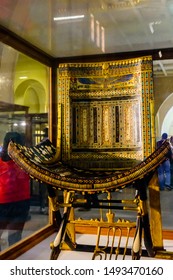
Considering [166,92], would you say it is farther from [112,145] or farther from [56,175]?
[56,175]

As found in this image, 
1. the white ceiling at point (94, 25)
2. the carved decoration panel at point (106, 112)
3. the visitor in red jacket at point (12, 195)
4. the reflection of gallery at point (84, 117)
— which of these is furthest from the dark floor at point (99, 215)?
the white ceiling at point (94, 25)

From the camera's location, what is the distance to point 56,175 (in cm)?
185

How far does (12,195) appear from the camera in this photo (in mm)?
2277

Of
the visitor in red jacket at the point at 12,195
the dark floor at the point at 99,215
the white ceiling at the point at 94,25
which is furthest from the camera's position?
the dark floor at the point at 99,215

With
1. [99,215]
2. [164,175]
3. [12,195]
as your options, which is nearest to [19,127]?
[12,195]

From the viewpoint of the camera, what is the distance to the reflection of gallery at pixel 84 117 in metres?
2.27

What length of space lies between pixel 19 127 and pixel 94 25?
3.49 feet

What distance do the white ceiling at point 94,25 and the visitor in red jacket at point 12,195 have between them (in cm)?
86

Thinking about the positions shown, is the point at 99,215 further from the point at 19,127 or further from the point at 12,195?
the point at 19,127

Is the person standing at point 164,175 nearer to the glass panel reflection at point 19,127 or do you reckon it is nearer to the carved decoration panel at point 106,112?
the carved decoration panel at point 106,112

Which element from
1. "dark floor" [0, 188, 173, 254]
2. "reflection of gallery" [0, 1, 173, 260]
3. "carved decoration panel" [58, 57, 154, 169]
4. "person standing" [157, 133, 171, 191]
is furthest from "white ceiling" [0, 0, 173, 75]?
"dark floor" [0, 188, 173, 254]

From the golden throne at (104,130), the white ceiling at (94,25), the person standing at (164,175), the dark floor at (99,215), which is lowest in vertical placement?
the dark floor at (99,215)
